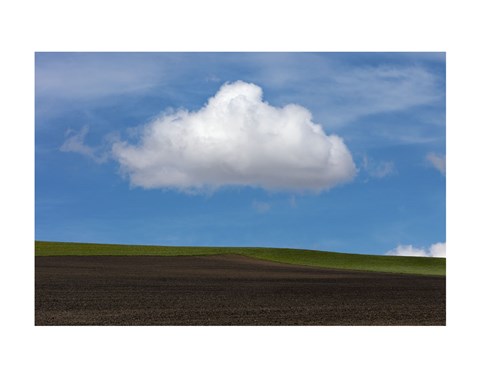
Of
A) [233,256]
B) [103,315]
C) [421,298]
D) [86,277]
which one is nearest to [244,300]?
[103,315]

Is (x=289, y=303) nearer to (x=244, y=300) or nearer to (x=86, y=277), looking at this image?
(x=244, y=300)

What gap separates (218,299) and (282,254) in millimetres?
34151

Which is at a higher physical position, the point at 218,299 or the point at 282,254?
the point at 282,254

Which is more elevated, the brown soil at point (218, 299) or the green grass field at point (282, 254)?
the green grass field at point (282, 254)

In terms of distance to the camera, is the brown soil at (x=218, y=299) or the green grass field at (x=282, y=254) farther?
the green grass field at (x=282, y=254)

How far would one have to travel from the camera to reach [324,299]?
2094 centimetres

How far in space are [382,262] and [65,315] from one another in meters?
40.1

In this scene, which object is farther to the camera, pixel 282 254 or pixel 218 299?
pixel 282 254

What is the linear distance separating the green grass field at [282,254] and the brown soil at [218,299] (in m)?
14.5

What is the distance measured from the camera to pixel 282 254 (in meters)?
54.0

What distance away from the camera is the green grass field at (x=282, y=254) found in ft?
156

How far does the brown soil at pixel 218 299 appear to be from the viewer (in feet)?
52.4

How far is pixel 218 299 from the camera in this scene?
2019 centimetres

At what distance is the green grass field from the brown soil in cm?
1453
